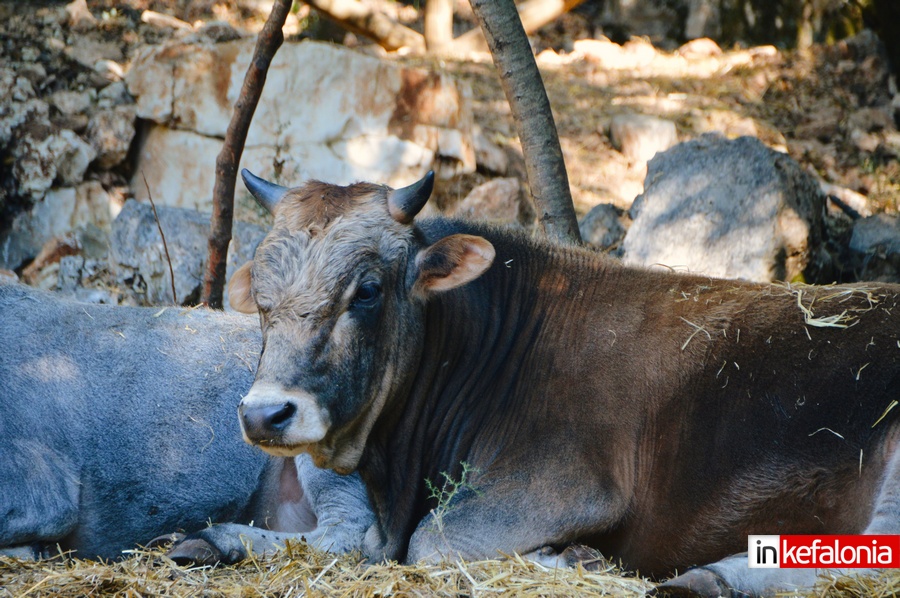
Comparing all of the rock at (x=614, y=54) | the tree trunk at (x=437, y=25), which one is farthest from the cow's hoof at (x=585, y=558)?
the tree trunk at (x=437, y=25)

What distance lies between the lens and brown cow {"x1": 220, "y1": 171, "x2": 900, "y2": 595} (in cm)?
443

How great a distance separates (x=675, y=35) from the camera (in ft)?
65.2

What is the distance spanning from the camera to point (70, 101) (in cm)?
1158

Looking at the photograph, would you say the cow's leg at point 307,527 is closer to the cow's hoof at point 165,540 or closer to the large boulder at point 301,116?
the cow's hoof at point 165,540

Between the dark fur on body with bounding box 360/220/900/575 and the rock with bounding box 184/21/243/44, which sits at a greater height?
the rock with bounding box 184/21/243/44

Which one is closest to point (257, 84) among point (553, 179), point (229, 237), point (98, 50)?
point (229, 237)

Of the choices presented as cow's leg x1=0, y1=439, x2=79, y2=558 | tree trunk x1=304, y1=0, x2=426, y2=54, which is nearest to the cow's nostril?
cow's leg x1=0, y1=439, x2=79, y2=558

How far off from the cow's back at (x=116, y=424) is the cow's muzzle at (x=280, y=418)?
144 centimetres

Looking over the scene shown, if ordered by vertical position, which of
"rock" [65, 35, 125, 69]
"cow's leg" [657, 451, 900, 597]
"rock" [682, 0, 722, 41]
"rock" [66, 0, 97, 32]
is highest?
"rock" [682, 0, 722, 41]

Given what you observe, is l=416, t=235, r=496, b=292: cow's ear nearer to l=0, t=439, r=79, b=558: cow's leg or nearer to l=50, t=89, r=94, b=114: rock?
l=0, t=439, r=79, b=558: cow's leg

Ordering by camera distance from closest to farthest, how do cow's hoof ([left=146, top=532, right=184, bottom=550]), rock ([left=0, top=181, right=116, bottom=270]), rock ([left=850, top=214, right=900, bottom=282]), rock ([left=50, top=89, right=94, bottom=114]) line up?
cow's hoof ([left=146, top=532, right=184, bottom=550])
rock ([left=850, top=214, right=900, bottom=282])
rock ([left=0, top=181, right=116, bottom=270])
rock ([left=50, top=89, right=94, bottom=114])

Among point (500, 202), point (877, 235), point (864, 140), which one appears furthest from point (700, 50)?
point (877, 235)

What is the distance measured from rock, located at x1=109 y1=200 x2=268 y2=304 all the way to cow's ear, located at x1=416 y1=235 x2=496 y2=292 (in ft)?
13.6

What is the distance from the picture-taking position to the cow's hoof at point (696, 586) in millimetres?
3881
